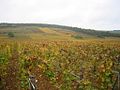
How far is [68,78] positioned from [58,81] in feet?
2.12

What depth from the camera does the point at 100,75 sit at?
50.5 ft

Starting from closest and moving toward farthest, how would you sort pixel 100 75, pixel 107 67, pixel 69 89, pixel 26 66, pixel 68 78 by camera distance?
pixel 69 89 → pixel 68 78 → pixel 100 75 → pixel 107 67 → pixel 26 66

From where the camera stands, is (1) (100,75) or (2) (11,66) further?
(2) (11,66)

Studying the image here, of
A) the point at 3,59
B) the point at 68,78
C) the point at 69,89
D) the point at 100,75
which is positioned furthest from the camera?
the point at 3,59

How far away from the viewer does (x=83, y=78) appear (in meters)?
13.7

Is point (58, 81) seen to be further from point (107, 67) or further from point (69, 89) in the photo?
point (107, 67)

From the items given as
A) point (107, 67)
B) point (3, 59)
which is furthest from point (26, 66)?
point (107, 67)

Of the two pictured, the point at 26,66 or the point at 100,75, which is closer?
the point at 100,75

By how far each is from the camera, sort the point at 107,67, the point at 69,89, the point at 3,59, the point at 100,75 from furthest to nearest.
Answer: the point at 3,59 < the point at 107,67 < the point at 100,75 < the point at 69,89

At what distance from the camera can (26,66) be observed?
1814 centimetres

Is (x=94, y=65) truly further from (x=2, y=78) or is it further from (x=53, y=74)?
(x=2, y=78)

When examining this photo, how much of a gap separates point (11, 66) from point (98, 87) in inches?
245

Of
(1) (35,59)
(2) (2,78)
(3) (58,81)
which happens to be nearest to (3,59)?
(1) (35,59)

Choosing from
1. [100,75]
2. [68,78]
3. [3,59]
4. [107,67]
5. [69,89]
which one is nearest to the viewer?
[69,89]
